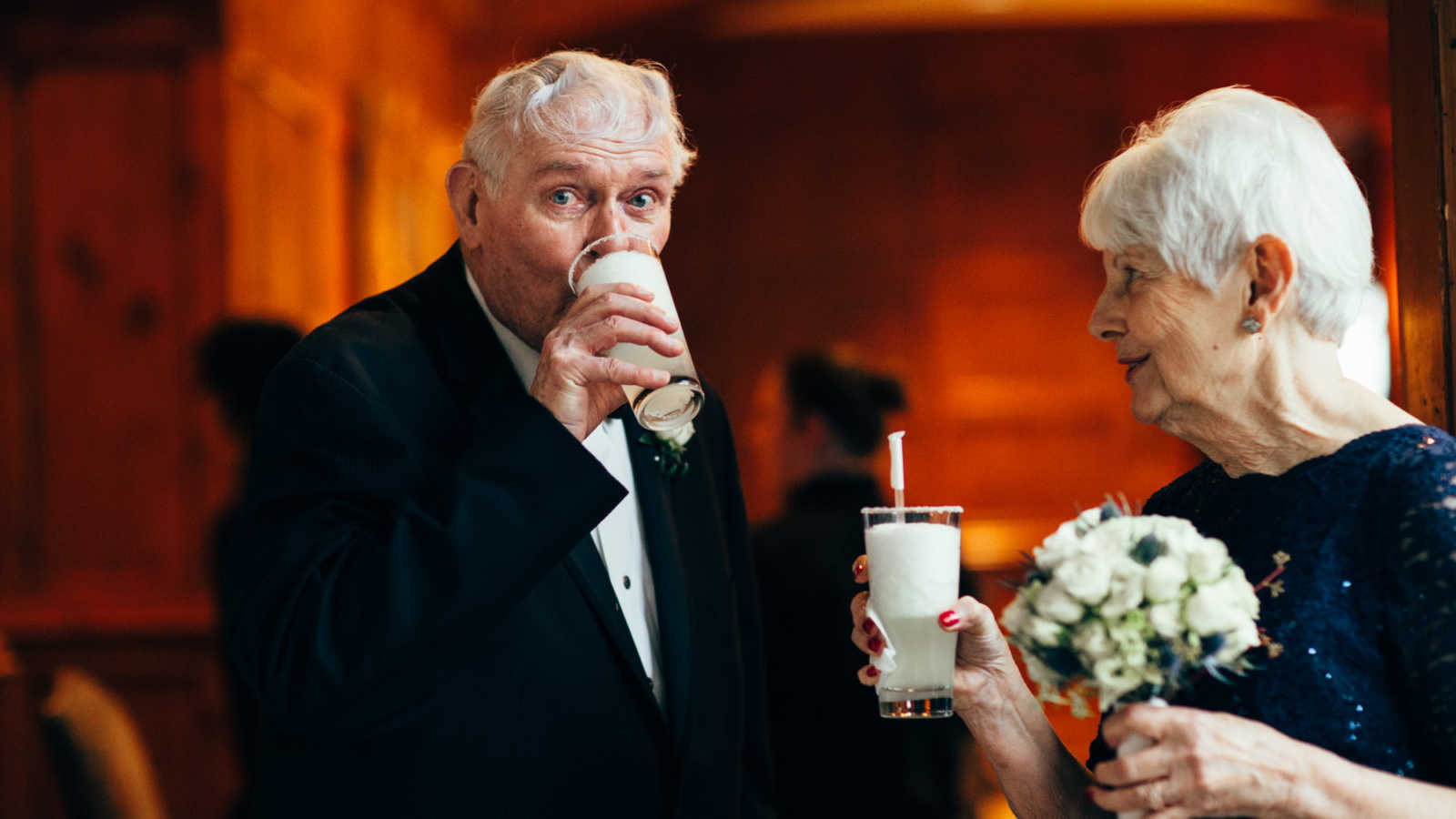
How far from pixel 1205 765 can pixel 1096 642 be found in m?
0.16

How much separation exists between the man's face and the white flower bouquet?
815 mm

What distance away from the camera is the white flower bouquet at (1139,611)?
1288mm

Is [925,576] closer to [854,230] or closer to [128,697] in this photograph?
[128,697]

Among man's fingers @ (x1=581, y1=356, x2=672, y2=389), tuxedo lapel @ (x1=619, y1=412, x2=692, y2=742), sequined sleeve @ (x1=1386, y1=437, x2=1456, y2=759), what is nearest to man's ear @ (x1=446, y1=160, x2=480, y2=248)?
tuxedo lapel @ (x1=619, y1=412, x2=692, y2=742)

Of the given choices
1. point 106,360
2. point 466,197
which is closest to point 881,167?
point 106,360

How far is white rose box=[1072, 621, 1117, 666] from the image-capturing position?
1.31 metres

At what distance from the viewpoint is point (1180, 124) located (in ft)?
5.16

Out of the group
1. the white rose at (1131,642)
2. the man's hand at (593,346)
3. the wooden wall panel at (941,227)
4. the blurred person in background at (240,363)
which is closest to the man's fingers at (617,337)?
the man's hand at (593,346)

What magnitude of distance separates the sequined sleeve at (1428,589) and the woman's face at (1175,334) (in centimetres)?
22

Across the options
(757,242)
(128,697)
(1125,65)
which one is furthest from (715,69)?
(128,697)

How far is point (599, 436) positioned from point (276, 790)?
673 mm

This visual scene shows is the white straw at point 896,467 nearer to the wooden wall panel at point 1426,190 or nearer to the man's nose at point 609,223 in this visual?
the man's nose at point 609,223

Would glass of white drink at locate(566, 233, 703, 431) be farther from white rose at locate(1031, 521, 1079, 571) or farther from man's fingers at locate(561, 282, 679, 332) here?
white rose at locate(1031, 521, 1079, 571)

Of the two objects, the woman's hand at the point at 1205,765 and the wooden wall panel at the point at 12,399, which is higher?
the wooden wall panel at the point at 12,399
